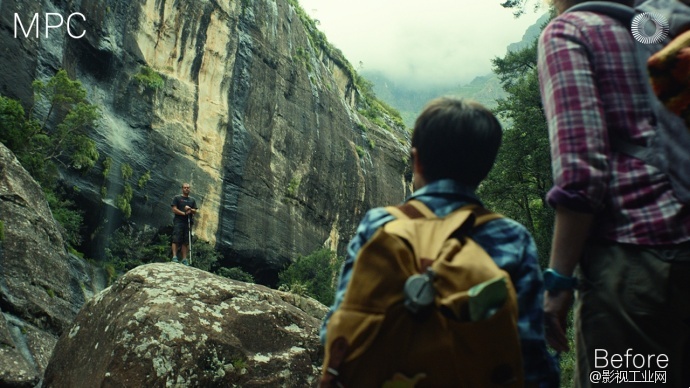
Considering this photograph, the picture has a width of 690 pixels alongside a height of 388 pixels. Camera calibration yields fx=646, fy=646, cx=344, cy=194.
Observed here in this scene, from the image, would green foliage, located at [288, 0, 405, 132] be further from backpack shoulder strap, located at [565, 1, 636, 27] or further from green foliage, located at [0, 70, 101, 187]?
backpack shoulder strap, located at [565, 1, 636, 27]

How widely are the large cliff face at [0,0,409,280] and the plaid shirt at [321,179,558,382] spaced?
17.8 meters

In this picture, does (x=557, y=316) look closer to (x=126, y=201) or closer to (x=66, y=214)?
(x=66, y=214)

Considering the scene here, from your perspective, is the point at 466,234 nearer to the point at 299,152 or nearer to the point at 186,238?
the point at 186,238

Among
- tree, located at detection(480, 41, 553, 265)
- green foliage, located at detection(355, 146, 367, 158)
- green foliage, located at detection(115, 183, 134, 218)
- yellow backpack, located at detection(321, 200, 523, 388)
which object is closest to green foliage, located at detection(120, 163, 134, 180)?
green foliage, located at detection(115, 183, 134, 218)

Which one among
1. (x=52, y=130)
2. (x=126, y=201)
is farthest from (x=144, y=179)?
(x=52, y=130)

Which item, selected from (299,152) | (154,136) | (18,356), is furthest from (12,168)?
(299,152)

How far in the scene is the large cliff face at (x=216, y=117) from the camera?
2075 centimetres

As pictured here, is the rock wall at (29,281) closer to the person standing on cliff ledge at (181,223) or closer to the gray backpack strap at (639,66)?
the person standing on cliff ledge at (181,223)

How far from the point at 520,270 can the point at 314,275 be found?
85.8 feet

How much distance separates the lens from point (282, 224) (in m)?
28.0

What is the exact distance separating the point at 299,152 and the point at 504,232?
28247 millimetres

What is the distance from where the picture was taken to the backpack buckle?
157cm

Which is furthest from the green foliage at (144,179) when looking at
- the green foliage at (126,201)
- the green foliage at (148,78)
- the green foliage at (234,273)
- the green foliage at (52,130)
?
the green foliage at (234,273)

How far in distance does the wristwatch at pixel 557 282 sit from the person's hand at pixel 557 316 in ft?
0.05
